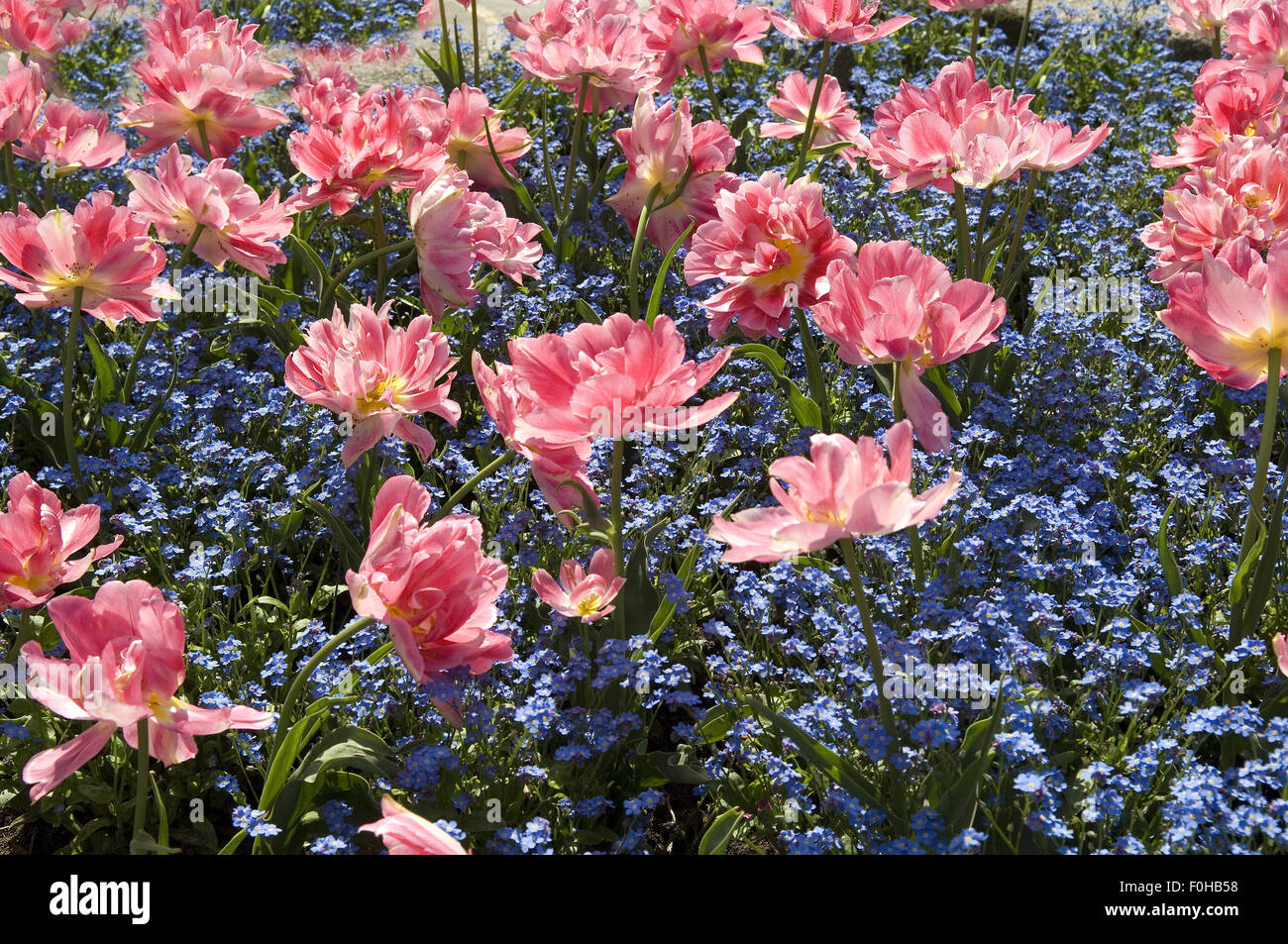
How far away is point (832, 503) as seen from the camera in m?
1.71

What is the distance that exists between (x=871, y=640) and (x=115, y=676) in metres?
1.08

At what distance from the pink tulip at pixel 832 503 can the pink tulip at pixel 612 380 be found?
0.77 ft

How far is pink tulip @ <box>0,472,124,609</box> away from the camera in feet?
6.81

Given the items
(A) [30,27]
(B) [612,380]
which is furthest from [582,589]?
(A) [30,27]

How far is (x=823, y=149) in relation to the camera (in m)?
3.44

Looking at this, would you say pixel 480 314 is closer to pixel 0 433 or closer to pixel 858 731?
pixel 0 433

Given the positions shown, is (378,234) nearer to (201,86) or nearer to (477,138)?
(477,138)

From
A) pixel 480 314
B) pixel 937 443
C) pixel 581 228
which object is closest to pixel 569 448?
pixel 937 443

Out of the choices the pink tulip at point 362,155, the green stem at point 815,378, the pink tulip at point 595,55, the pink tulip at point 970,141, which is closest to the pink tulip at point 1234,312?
the pink tulip at point 970,141

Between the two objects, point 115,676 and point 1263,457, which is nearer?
point 115,676

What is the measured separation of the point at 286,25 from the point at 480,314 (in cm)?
287

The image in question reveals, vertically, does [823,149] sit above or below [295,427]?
above

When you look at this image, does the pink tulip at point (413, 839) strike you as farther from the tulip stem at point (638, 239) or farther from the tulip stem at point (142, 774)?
the tulip stem at point (638, 239)

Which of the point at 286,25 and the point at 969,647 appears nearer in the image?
the point at 969,647
